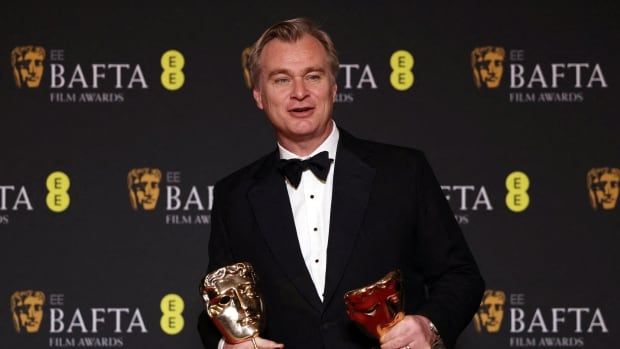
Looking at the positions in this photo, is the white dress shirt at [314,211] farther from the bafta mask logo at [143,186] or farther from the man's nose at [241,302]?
the bafta mask logo at [143,186]

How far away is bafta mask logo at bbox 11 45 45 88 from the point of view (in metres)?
3.45

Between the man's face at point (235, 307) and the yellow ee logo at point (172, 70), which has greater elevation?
the yellow ee logo at point (172, 70)

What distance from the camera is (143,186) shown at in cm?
341

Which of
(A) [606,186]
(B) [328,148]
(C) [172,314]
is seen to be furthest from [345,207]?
(A) [606,186]

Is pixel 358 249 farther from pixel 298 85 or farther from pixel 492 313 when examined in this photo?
pixel 492 313

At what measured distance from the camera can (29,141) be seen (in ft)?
11.3

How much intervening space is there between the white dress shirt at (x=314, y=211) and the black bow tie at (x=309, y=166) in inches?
0.7

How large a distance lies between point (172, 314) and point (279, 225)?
1.44 metres

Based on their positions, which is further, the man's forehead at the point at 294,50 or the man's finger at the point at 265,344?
Answer: the man's forehead at the point at 294,50

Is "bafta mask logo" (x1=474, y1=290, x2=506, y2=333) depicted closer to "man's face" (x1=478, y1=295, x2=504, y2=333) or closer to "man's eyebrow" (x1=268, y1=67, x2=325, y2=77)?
"man's face" (x1=478, y1=295, x2=504, y2=333)

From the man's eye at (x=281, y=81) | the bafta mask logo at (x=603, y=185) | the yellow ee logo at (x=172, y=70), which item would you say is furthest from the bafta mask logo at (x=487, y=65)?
the man's eye at (x=281, y=81)

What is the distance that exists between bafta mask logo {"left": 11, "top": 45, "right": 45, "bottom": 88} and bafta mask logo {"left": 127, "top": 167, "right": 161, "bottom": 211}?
50 centimetres

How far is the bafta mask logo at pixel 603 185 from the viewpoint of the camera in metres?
3.34

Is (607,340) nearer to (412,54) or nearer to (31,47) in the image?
(412,54)
